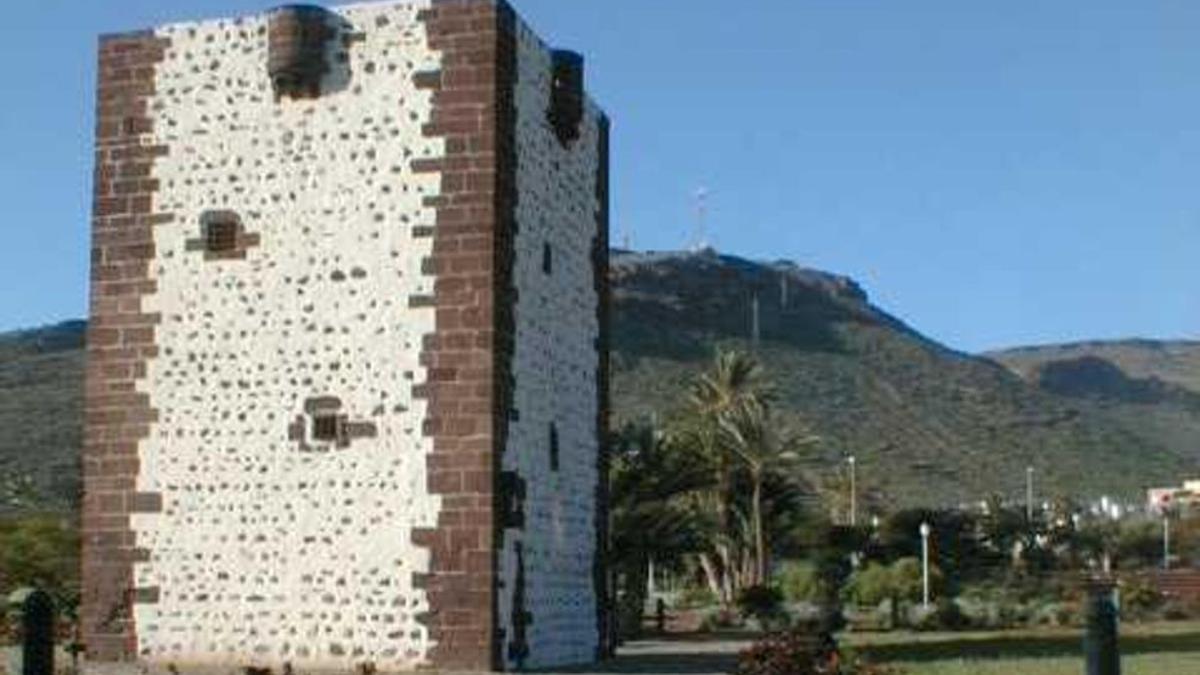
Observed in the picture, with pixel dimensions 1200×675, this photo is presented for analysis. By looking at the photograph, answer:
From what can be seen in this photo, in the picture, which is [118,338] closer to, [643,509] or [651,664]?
[651,664]

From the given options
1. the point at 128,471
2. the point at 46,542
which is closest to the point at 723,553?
the point at 46,542

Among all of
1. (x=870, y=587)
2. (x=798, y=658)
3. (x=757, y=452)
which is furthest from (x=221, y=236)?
(x=757, y=452)

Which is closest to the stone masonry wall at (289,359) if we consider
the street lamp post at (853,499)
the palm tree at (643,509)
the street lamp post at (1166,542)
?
the palm tree at (643,509)

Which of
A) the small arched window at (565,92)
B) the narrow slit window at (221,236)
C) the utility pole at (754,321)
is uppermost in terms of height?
the utility pole at (754,321)

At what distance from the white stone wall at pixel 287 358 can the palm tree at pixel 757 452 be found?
30.5 meters

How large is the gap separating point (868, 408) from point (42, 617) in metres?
87.8

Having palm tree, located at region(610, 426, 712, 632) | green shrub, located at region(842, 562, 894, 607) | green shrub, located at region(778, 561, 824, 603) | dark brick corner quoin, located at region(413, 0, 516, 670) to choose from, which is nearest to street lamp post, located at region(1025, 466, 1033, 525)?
green shrub, located at region(778, 561, 824, 603)

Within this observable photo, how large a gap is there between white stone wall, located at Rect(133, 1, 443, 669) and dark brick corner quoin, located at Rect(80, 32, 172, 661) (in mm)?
186

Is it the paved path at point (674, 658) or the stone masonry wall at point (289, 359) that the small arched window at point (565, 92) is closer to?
the stone masonry wall at point (289, 359)

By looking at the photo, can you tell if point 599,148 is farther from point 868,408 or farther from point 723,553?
point 868,408

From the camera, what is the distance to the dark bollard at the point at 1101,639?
8414 millimetres

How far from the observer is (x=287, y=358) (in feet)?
69.6

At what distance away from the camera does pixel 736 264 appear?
Result: 129 metres

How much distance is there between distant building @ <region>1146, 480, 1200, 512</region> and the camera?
8931 centimetres
